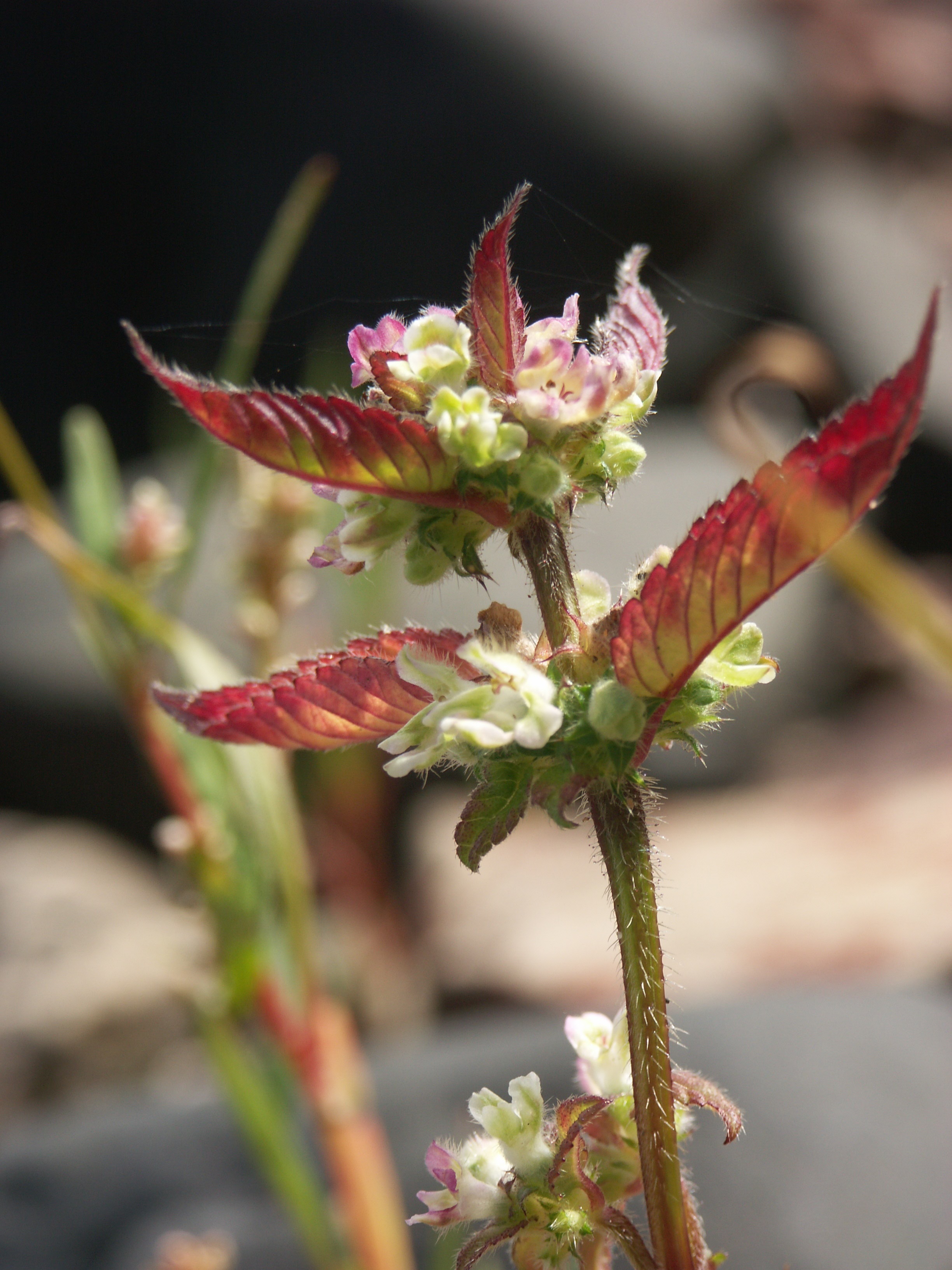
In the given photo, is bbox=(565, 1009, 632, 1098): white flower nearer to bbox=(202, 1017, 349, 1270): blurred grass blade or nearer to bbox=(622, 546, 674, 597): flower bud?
bbox=(622, 546, 674, 597): flower bud

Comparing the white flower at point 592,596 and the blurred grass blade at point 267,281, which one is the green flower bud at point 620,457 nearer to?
the white flower at point 592,596

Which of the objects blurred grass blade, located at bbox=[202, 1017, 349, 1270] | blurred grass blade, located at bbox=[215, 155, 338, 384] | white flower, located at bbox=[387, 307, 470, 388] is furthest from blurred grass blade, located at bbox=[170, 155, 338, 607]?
white flower, located at bbox=[387, 307, 470, 388]

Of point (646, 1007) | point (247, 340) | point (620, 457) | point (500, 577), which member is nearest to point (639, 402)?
point (620, 457)

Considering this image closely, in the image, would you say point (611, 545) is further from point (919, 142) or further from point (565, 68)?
point (919, 142)

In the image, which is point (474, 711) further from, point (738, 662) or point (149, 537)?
point (149, 537)

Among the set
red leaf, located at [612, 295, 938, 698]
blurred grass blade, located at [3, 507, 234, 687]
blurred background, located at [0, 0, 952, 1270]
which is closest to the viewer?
red leaf, located at [612, 295, 938, 698]

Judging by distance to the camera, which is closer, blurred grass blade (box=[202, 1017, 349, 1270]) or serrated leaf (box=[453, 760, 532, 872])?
serrated leaf (box=[453, 760, 532, 872])
